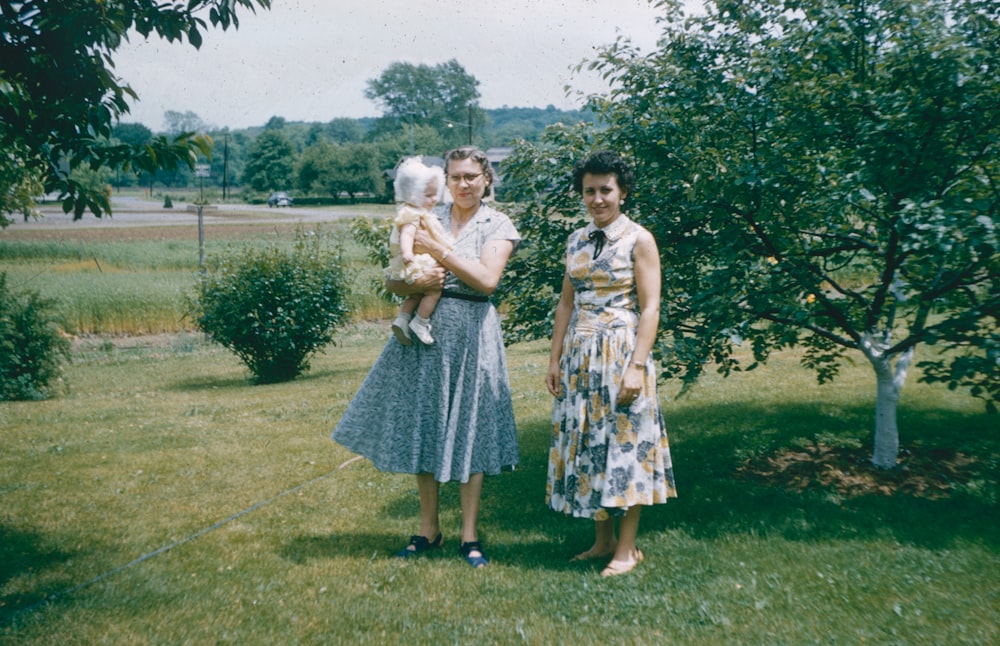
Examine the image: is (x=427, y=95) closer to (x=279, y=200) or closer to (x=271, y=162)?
(x=279, y=200)

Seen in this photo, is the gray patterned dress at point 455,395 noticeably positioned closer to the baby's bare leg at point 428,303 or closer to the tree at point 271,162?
the baby's bare leg at point 428,303

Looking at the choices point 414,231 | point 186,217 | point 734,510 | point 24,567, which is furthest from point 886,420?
point 186,217

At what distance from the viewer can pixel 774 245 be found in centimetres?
479

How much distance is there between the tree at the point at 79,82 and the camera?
13.0 ft

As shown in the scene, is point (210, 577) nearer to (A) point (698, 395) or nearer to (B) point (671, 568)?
(B) point (671, 568)

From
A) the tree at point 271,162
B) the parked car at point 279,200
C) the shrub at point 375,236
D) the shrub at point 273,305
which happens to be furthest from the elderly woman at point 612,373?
the tree at point 271,162

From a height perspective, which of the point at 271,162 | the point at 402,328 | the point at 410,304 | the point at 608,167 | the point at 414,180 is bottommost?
the point at 402,328

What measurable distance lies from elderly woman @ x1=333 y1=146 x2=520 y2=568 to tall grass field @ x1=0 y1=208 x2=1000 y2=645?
52 cm

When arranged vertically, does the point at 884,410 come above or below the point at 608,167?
below

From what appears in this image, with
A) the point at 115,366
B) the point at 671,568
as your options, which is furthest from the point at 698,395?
the point at 115,366

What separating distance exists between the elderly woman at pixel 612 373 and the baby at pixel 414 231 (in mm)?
694

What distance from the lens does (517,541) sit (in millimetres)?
4414

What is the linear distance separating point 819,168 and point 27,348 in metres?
11.3

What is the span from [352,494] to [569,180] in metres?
2.65
